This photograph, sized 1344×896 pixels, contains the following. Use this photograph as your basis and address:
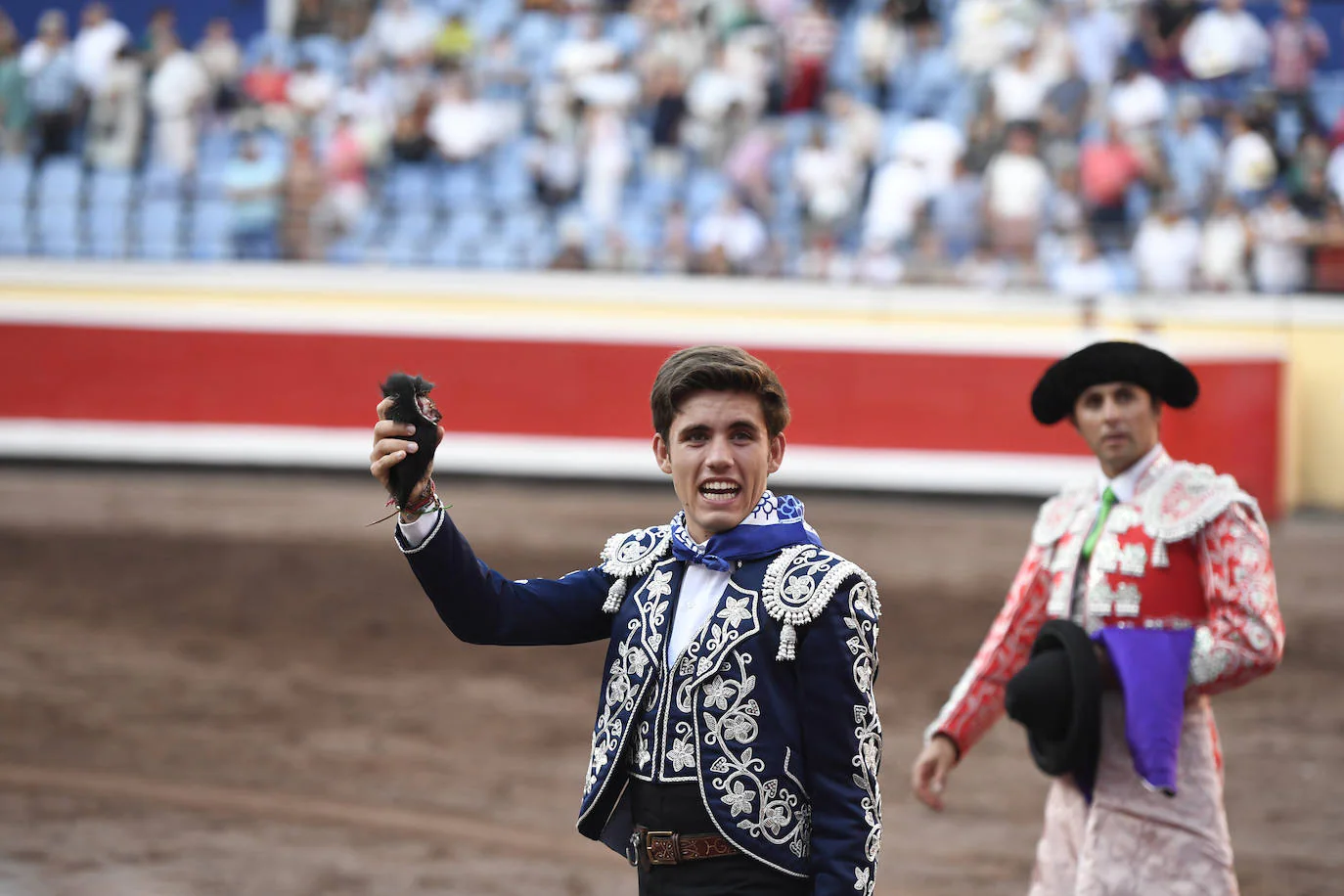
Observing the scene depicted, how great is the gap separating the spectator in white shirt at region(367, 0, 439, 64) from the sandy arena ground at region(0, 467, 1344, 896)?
201 inches

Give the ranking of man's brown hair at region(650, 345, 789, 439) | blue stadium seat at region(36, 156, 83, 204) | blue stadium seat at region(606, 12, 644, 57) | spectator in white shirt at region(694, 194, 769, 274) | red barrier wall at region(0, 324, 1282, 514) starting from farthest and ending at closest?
blue stadium seat at region(606, 12, 644, 57) < blue stadium seat at region(36, 156, 83, 204) < spectator in white shirt at region(694, 194, 769, 274) < red barrier wall at region(0, 324, 1282, 514) < man's brown hair at region(650, 345, 789, 439)

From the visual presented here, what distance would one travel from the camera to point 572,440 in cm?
1259

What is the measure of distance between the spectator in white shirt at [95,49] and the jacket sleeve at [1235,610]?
13142 mm

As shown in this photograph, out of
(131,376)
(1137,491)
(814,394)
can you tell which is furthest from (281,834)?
(131,376)

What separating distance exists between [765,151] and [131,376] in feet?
16.2

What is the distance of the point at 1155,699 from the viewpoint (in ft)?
9.53

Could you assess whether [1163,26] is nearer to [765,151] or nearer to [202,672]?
[765,151]

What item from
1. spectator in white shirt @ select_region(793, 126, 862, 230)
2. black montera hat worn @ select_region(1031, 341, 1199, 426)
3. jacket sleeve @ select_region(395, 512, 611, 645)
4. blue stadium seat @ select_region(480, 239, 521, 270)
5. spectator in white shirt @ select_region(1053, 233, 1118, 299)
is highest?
spectator in white shirt @ select_region(793, 126, 862, 230)

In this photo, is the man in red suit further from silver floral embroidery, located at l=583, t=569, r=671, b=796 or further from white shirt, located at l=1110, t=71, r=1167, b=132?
white shirt, located at l=1110, t=71, r=1167, b=132

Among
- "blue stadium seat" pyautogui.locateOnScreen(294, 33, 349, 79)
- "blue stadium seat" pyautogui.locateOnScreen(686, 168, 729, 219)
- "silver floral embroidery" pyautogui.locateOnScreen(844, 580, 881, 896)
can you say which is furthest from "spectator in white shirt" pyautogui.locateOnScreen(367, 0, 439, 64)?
"silver floral embroidery" pyautogui.locateOnScreen(844, 580, 881, 896)

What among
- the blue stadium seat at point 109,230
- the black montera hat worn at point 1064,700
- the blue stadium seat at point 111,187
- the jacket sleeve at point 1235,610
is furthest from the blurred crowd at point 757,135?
the black montera hat worn at point 1064,700

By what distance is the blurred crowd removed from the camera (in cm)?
1215

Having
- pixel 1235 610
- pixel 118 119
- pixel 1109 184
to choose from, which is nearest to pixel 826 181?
pixel 1109 184

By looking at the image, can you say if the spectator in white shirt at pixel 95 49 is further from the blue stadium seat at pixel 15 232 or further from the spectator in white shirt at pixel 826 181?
the spectator in white shirt at pixel 826 181
